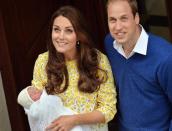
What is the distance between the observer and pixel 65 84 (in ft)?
7.57

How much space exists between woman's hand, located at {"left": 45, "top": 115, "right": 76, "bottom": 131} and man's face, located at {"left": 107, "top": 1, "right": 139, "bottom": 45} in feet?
1.44

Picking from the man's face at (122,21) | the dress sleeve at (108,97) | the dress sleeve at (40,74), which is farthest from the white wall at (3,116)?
the man's face at (122,21)

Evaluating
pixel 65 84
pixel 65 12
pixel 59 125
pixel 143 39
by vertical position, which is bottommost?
pixel 59 125

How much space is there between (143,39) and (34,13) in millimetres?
980

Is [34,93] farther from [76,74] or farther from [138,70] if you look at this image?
[138,70]

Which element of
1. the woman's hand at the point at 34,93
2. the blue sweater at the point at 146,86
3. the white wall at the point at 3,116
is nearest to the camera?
the blue sweater at the point at 146,86

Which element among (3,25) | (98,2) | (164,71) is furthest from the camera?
(98,2)

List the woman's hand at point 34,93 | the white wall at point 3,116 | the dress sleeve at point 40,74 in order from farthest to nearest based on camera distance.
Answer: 1. the white wall at point 3,116
2. the dress sleeve at point 40,74
3. the woman's hand at point 34,93

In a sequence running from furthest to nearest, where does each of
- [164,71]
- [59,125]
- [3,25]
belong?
[3,25] → [59,125] → [164,71]

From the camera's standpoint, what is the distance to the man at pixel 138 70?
2.12 meters

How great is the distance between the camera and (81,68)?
232 centimetres

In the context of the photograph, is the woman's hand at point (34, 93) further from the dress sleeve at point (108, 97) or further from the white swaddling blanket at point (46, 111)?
the dress sleeve at point (108, 97)

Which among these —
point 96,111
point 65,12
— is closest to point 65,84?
point 96,111

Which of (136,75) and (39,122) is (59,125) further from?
(136,75)
